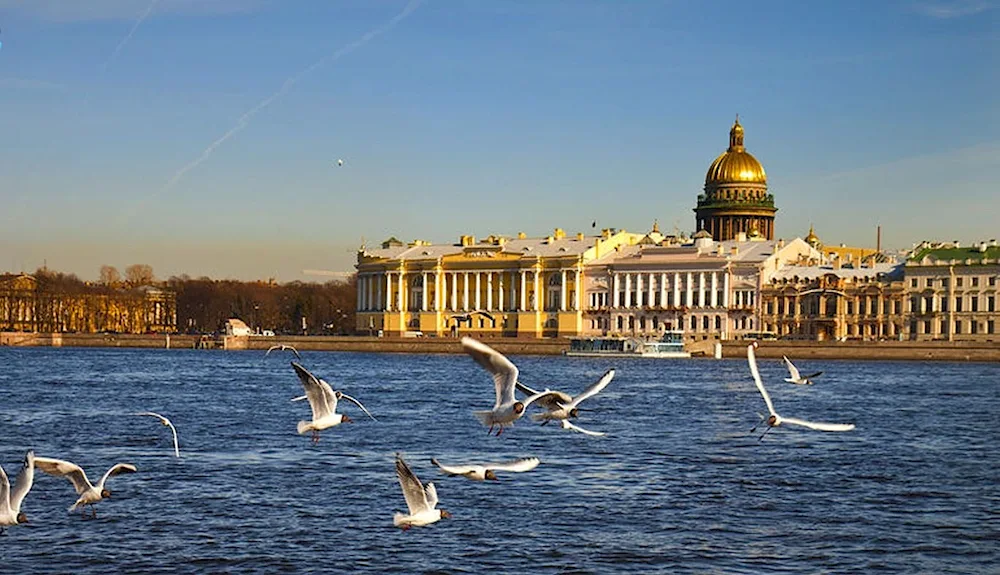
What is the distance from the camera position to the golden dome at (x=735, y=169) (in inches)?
4053

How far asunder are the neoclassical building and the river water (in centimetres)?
6540

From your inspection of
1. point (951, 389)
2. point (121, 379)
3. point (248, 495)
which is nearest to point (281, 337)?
point (121, 379)

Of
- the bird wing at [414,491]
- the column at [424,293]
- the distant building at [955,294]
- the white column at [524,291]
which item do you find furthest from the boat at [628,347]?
the bird wing at [414,491]

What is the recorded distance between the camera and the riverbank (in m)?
74.4

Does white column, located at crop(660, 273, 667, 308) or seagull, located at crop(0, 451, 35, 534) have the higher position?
white column, located at crop(660, 273, 667, 308)

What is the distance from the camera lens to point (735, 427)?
30203 mm

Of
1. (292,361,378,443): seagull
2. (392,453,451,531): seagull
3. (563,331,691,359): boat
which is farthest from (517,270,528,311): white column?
(392,453,451,531): seagull

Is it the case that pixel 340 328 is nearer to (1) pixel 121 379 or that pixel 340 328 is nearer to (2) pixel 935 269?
(2) pixel 935 269

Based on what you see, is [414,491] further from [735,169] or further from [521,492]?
[735,169]

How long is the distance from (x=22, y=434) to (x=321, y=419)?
1477 centimetres

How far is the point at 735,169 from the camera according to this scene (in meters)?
103

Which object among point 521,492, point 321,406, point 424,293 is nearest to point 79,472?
point 321,406

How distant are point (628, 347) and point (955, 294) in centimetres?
1576

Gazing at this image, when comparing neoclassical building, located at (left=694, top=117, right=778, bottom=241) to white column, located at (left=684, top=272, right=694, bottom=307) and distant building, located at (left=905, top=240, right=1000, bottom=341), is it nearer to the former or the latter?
white column, located at (left=684, top=272, right=694, bottom=307)
